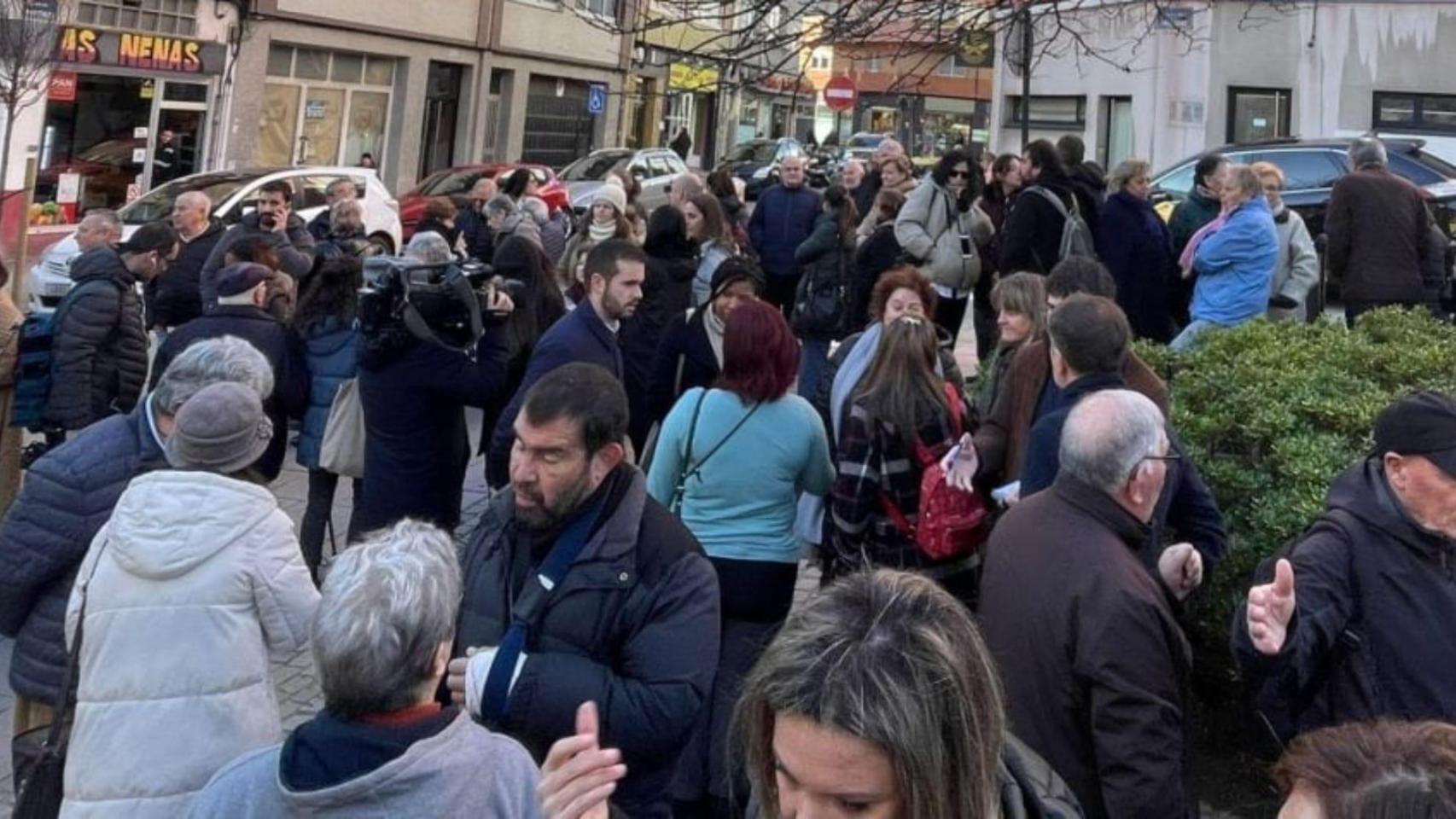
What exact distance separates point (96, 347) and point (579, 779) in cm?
545

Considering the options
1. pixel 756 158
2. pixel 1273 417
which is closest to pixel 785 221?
pixel 1273 417

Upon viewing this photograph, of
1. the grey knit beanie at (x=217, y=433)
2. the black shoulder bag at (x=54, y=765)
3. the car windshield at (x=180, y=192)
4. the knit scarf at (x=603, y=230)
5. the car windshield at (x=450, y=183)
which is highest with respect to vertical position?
the car windshield at (x=450, y=183)

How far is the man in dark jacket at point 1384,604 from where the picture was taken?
3.24 metres

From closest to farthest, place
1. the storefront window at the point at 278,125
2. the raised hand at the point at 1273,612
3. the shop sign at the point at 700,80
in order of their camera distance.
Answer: the raised hand at the point at 1273,612 < the shop sign at the point at 700,80 < the storefront window at the point at 278,125

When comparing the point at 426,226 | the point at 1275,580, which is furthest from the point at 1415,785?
the point at 426,226

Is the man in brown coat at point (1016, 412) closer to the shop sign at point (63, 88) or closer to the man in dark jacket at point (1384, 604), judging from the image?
the man in dark jacket at point (1384, 604)

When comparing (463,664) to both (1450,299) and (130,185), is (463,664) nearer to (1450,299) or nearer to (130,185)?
(1450,299)

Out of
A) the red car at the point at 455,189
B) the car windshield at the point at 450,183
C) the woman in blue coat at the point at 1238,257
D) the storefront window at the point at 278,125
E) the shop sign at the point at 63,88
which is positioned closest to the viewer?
the woman in blue coat at the point at 1238,257

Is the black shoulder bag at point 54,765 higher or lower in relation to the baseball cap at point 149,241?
lower

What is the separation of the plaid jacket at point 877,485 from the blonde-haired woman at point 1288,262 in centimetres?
477

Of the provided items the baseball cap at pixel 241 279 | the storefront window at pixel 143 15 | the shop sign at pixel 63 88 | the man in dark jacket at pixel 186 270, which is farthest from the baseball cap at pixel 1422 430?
the storefront window at pixel 143 15

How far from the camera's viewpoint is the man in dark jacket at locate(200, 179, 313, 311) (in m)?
8.12

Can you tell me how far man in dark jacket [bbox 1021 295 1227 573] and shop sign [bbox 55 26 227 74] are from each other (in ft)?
64.5

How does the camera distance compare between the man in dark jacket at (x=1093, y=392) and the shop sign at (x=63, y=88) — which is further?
the shop sign at (x=63, y=88)
